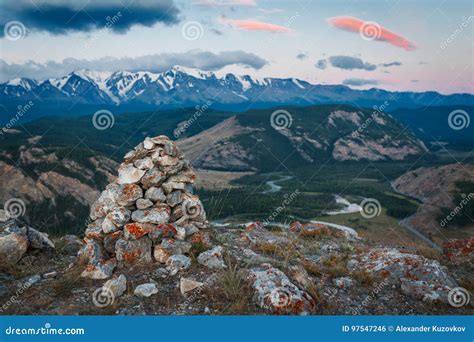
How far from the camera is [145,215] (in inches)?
533

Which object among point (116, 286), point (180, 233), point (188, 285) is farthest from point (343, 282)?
point (116, 286)

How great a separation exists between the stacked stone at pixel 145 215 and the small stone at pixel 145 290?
5.22ft

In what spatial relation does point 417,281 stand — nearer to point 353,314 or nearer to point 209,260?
point 353,314

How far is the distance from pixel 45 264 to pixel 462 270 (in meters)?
16.6

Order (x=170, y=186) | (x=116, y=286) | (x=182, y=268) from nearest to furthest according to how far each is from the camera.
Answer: (x=116, y=286) < (x=182, y=268) < (x=170, y=186)

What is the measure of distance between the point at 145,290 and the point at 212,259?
8.53ft

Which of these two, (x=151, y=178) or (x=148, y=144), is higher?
(x=148, y=144)

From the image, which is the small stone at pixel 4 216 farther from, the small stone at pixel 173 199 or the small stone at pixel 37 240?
the small stone at pixel 173 199

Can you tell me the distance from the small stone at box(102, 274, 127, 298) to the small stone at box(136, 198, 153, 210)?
3035 mm

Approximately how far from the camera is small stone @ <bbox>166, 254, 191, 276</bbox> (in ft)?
40.3

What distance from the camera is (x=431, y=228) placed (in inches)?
5714

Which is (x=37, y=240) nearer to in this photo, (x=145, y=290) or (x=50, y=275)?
(x=50, y=275)

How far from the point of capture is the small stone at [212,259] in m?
12.6

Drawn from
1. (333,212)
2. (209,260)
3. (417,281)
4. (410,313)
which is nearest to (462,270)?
(417,281)
